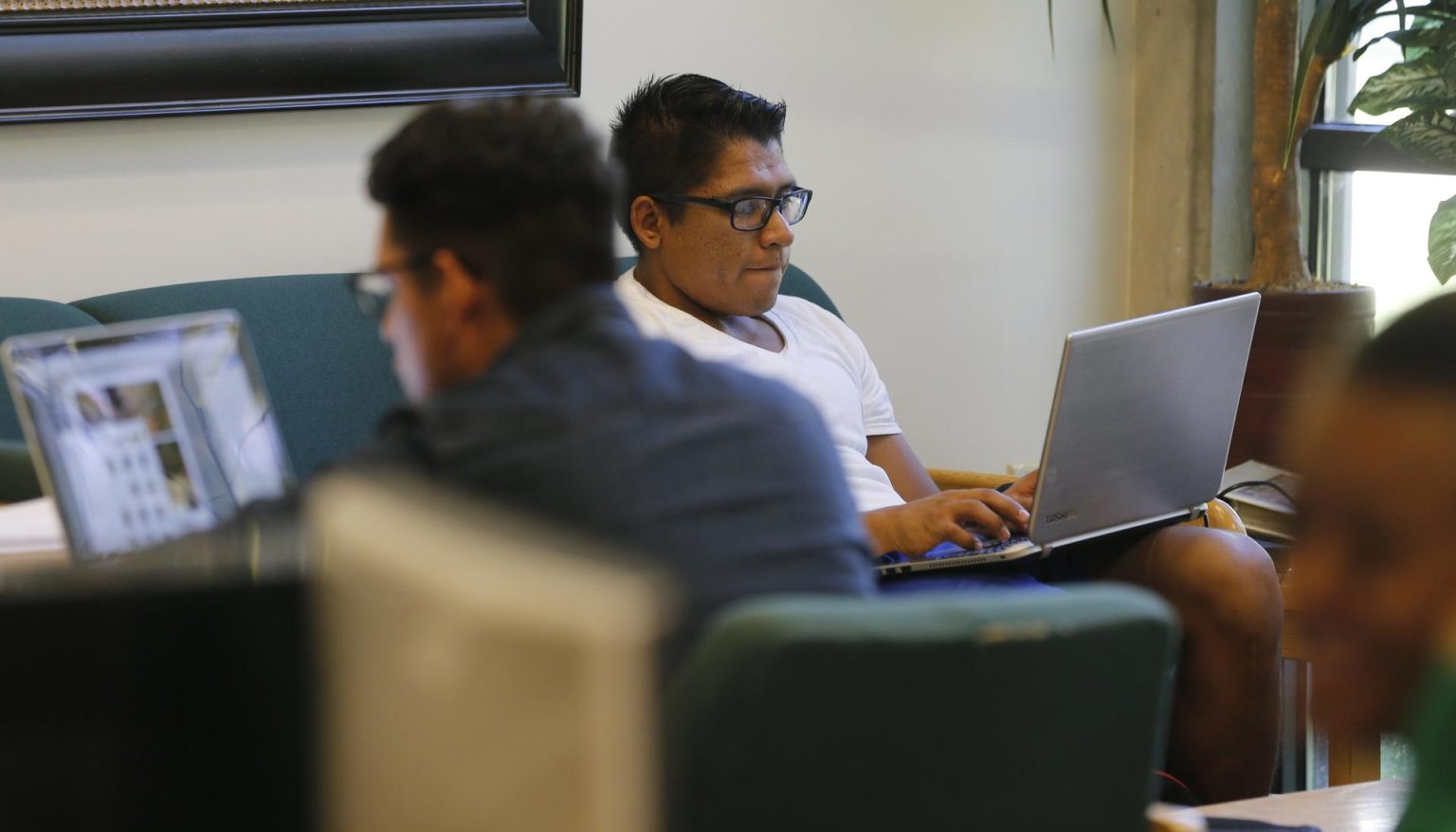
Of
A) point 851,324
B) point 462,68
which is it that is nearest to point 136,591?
point 462,68

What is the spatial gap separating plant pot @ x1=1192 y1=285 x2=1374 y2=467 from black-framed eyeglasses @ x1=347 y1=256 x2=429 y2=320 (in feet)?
6.45

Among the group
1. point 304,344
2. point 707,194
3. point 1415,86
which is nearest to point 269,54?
point 304,344

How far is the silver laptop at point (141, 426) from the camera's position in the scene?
130 cm

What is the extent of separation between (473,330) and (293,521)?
28 centimetres

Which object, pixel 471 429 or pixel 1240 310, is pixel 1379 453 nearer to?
pixel 471 429

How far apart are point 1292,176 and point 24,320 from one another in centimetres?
227

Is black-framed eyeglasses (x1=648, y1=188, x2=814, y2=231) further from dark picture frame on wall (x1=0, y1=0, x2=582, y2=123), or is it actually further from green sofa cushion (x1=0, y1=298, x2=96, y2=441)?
green sofa cushion (x1=0, y1=298, x2=96, y2=441)

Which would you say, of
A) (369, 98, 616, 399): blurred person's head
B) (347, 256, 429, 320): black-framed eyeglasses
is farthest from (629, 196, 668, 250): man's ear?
(369, 98, 616, 399): blurred person's head

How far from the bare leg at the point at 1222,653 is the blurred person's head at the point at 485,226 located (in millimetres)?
1249

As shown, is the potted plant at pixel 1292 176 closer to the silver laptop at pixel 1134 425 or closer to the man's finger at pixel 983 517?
the silver laptop at pixel 1134 425

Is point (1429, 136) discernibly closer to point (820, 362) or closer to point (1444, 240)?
point (1444, 240)

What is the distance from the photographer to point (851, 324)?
3.04 meters

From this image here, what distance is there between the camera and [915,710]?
0.84 metres

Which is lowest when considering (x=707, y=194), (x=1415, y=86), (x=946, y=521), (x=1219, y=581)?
(x=1219, y=581)
